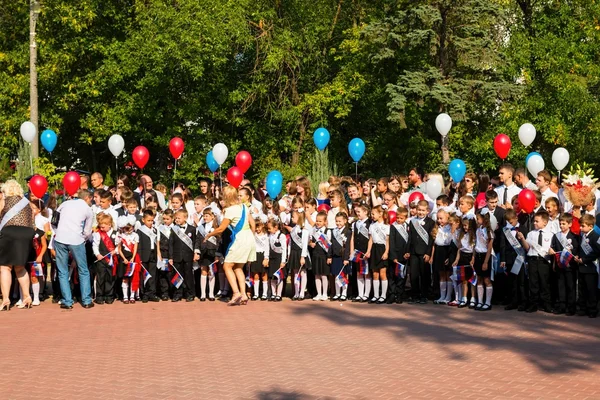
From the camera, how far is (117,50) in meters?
32.9

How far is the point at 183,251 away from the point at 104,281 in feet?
4.47

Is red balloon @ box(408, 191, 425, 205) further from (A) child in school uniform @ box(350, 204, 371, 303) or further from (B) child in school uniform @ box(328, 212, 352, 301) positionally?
(B) child in school uniform @ box(328, 212, 352, 301)

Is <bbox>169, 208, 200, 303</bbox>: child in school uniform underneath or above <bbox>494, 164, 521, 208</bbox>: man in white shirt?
underneath

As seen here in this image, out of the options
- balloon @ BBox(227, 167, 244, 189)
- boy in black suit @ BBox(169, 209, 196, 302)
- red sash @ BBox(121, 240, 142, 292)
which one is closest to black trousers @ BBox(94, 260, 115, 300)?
red sash @ BBox(121, 240, 142, 292)

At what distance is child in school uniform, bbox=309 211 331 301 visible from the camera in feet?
51.9

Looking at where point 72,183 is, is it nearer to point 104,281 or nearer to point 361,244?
point 104,281

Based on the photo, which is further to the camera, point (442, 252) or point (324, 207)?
point (324, 207)

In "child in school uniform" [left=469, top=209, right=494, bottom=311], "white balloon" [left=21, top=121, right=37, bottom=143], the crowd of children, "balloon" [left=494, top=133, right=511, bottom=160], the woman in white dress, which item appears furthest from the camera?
"white balloon" [left=21, top=121, right=37, bottom=143]

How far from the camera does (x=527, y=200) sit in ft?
46.4

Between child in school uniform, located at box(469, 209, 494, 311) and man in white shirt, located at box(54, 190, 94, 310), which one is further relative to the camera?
man in white shirt, located at box(54, 190, 94, 310)

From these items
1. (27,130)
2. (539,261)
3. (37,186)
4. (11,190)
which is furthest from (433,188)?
(27,130)

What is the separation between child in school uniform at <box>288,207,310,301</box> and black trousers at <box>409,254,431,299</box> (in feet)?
5.69

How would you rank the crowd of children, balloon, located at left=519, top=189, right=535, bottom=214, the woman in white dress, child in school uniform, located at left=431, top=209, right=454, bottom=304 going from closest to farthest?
balloon, located at left=519, top=189, right=535, bottom=214 → the crowd of children → the woman in white dress → child in school uniform, located at left=431, top=209, right=454, bottom=304

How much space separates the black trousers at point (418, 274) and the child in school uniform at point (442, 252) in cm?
17
